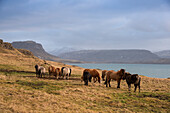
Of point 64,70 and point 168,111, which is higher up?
point 64,70

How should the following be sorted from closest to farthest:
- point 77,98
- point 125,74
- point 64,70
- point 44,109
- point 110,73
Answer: point 44,109
point 77,98
point 125,74
point 110,73
point 64,70

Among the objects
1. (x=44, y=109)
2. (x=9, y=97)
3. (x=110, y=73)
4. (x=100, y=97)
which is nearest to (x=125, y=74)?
(x=110, y=73)

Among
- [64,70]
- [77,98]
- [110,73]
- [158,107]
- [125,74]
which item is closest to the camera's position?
[158,107]

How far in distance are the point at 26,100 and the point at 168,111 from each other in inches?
394

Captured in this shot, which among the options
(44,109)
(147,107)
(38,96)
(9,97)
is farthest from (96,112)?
(9,97)

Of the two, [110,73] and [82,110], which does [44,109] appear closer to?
[82,110]

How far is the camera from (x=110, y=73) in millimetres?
19547

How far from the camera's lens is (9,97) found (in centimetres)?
1091

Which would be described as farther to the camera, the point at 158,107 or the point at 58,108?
the point at 158,107

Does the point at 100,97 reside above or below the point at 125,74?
below

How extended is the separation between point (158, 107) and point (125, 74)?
7.26 meters

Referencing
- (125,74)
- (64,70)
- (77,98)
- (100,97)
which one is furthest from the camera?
(64,70)

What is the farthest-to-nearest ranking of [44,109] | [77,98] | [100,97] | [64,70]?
1. [64,70]
2. [100,97]
3. [77,98]
4. [44,109]

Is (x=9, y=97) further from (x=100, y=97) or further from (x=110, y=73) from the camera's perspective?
(x=110, y=73)
